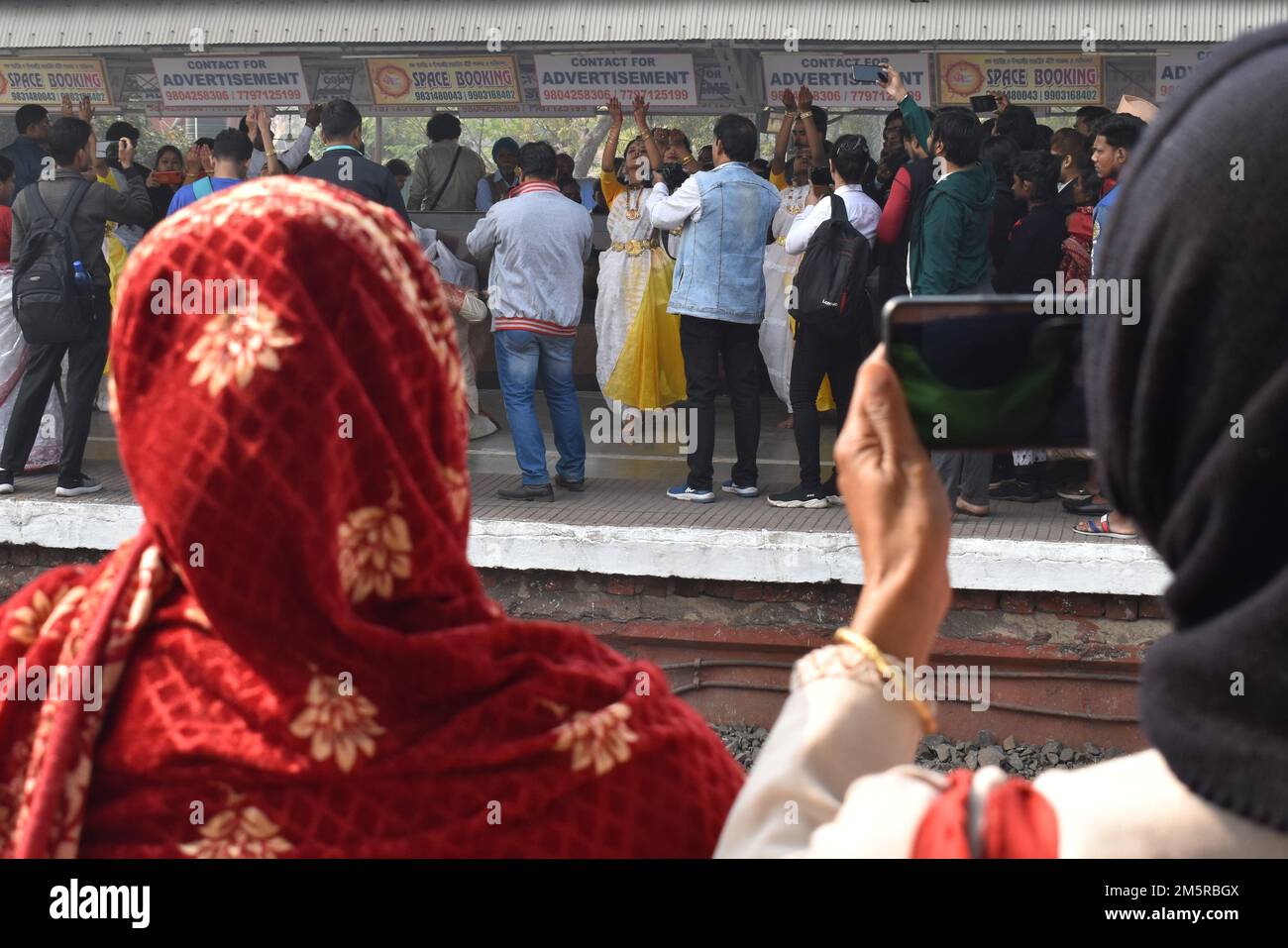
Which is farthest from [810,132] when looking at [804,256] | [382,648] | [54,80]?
[382,648]

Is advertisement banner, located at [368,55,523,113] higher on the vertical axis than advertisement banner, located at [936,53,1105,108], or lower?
higher

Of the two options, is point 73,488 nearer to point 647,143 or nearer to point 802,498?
point 647,143

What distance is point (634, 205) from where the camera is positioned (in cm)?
759

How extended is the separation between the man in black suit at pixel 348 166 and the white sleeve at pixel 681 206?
126cm

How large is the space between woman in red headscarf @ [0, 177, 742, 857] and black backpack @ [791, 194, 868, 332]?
16.8 ft

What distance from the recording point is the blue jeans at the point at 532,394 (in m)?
7.01

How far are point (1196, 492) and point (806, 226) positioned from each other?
19.2 ft

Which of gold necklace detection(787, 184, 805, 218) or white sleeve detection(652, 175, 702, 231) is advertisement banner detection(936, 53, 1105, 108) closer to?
gold necklace detection(787, 184, 805, 218)

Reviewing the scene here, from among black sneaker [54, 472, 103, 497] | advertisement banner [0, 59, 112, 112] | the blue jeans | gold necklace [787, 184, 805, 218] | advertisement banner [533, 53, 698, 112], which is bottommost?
black sneaker [54, 472, 103, 497]

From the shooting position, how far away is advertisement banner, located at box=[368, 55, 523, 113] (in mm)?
10172

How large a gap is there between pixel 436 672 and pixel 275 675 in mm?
152

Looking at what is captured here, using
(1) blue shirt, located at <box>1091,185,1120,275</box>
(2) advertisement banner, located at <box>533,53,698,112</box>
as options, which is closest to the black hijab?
(1) blue shirt, located at <box>1091,185,1120,275</box>

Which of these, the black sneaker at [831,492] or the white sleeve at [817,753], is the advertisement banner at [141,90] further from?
the white sleeve at [817,753]
